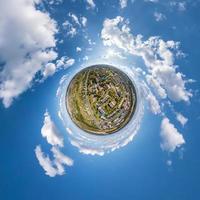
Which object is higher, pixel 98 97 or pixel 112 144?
pixel 98 97

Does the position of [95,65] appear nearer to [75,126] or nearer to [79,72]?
[79,72]

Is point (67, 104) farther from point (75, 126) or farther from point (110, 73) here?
point (110, 73)

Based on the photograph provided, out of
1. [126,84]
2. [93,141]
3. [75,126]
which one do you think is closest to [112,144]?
[93,141]

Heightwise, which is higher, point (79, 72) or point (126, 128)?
point (79, 72)

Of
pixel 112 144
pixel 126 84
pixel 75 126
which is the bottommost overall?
pixel 112 144

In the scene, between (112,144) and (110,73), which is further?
(110,73)

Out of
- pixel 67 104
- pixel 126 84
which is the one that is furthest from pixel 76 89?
pixel 126 84
